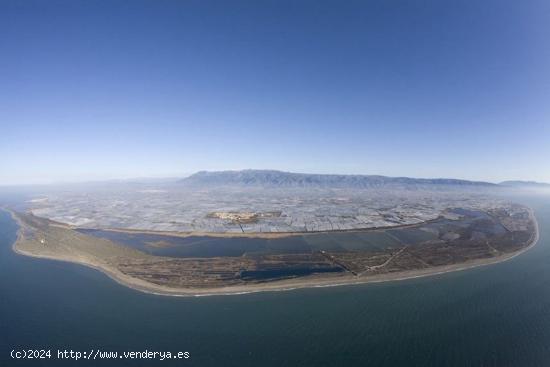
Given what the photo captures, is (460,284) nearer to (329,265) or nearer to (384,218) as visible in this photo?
(329,265)

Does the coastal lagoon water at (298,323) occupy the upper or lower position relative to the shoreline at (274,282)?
lower

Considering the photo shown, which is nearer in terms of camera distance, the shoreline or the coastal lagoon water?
the coastal lagoon water

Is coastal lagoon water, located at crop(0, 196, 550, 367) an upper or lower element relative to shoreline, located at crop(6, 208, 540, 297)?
lower

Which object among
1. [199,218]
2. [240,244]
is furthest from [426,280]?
[199,218]

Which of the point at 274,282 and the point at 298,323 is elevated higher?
the point at 274,282

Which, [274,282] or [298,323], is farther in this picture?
[274,282]

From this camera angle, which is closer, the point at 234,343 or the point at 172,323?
the point at 234,343

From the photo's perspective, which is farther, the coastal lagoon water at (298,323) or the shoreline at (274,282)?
the shoreline at (274,282)

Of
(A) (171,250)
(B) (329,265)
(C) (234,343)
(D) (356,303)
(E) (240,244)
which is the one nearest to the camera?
(C) (234,343)
